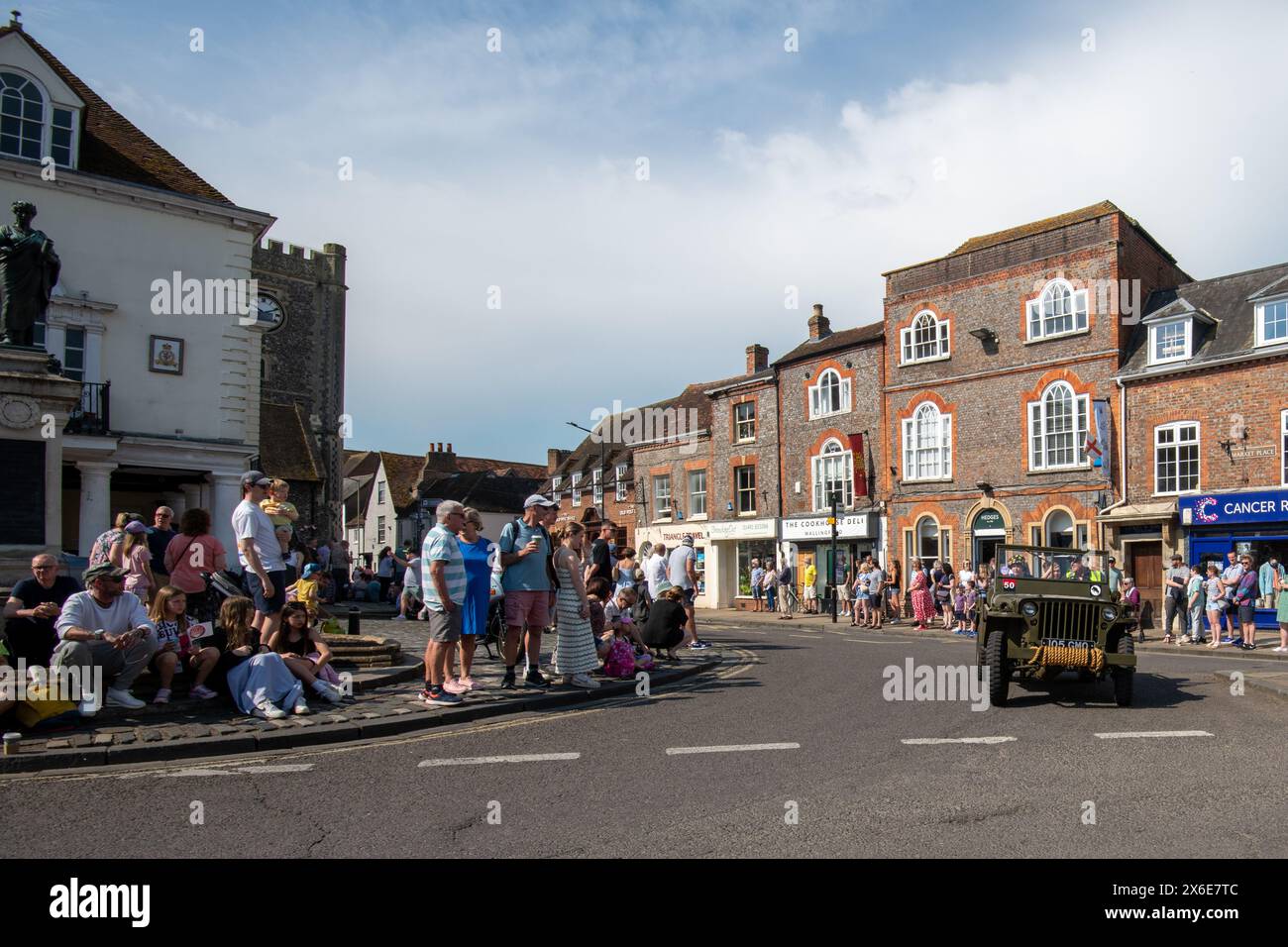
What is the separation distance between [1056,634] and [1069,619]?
0.70 ft

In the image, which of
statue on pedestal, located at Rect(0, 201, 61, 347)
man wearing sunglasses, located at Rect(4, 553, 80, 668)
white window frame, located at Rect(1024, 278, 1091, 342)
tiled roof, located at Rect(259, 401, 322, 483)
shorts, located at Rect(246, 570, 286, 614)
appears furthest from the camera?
tiled roof, located at Rect(259, 401, 322, 483)

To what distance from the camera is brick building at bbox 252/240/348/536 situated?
42.6 meters

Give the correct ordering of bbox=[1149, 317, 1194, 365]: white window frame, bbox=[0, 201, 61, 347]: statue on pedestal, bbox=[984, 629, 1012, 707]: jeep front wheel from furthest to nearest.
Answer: bbox=[1149, 317, 1194, 365]: white window frame, bbox=[0, 201, 61, 347]: statue on pedestal, bbox=[984, 629, 1012, 707]: jeep front wheel

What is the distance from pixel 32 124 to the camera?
70.6 ft

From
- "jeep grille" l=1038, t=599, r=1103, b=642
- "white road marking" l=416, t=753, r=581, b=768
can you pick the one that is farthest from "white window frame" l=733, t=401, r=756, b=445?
"white road marking" l=416, t=753, r=581, b=768

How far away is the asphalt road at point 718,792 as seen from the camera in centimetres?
491

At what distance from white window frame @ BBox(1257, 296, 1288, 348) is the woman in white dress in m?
20.9

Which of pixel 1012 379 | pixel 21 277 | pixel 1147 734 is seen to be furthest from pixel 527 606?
pixel 1012 379

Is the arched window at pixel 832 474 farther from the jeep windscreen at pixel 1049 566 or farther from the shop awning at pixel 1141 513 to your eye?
the jeep windscreen at pixel 1049 566

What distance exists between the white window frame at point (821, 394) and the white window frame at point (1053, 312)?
7.16 meters

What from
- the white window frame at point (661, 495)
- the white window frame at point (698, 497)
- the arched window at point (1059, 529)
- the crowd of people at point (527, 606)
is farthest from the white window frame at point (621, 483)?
the crowd of people at point (527, 606)

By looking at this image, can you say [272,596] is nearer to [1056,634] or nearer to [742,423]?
[1056,634]

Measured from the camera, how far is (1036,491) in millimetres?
27688

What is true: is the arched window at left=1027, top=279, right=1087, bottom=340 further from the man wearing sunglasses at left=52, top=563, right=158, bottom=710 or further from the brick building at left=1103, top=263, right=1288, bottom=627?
the man wearing sunglasses at left=52, top=563, right=158, bottom=710
